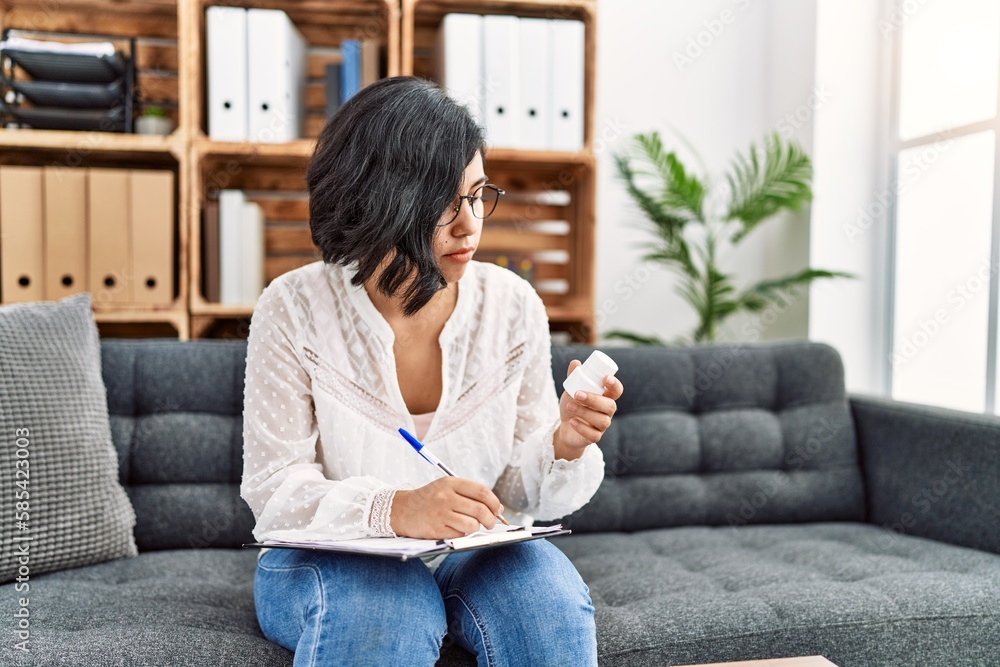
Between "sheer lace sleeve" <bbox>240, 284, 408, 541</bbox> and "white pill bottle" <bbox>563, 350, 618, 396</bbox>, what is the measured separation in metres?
0.28

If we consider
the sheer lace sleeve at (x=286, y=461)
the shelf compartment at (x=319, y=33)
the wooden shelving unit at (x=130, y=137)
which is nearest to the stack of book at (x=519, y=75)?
the shelf compartment at (x=319, y=33)

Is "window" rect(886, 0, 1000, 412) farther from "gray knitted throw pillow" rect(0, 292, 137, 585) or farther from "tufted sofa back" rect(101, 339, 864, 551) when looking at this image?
"gray knitted throw pillow" rect(0, 292, 137, 585)

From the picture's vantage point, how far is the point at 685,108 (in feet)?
8.56

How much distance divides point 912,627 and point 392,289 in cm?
94

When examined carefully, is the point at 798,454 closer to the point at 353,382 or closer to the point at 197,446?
the point at 353,382

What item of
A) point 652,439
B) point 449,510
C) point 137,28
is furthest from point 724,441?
point 137,28

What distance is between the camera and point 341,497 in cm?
103

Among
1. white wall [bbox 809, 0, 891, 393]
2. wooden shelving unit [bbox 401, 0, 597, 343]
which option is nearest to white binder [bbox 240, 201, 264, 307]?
wooden shelving unit [bbox 401, 0, 597, 343]

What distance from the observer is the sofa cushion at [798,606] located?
1156 mm

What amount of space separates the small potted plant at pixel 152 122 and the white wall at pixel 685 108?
128 cm

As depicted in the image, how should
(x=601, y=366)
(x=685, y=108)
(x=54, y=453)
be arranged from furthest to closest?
1. (x=685, y=108)
2. (x=54, y=453)
3. (x=601, y=366)

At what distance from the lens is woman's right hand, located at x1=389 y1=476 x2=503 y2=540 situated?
3.05ft

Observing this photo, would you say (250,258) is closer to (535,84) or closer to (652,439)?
(535,84)

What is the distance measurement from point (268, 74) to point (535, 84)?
697 mm
